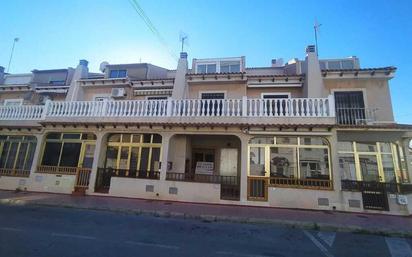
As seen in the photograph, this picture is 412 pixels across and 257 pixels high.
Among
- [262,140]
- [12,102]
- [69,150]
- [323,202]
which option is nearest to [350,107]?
[262,140]

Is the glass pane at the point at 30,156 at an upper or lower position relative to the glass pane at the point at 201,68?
lower

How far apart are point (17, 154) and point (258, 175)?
14.9 m

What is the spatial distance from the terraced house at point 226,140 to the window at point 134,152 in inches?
2.4

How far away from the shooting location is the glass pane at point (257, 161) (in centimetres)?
1102

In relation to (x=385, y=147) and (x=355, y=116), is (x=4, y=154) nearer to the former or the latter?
(x=355, y=116)

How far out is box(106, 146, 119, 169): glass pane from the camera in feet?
43.6

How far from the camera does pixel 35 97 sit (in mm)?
16984

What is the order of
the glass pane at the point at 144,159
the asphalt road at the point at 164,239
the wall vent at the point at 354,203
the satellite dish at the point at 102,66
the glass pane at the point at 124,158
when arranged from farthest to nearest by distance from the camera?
the satellite dish at the point at 102,66 → the glass pane at the point at 124,158 → the glass pane at the point at 144,159 → the wall vent at the point at 354,203 → the asphalt road at the point at 164,239

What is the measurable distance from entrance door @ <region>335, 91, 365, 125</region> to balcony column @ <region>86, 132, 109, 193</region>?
13.4m

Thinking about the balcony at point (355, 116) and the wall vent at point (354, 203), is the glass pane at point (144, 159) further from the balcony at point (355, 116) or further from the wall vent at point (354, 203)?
the balcony at point (355, 116)

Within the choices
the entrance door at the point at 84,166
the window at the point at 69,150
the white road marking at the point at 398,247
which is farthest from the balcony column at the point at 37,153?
the white road marking at the point at 398,247

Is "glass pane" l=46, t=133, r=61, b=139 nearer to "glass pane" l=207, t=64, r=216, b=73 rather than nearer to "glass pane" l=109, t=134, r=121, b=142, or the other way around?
"glass pane" l=109, t=134, r=121, b=142

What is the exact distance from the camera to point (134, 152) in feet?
44.1

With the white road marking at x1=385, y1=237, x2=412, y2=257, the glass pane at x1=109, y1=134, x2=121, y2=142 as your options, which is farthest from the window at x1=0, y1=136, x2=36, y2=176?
the white road marking at x1=385, y1=237, x2=412, y2=257
